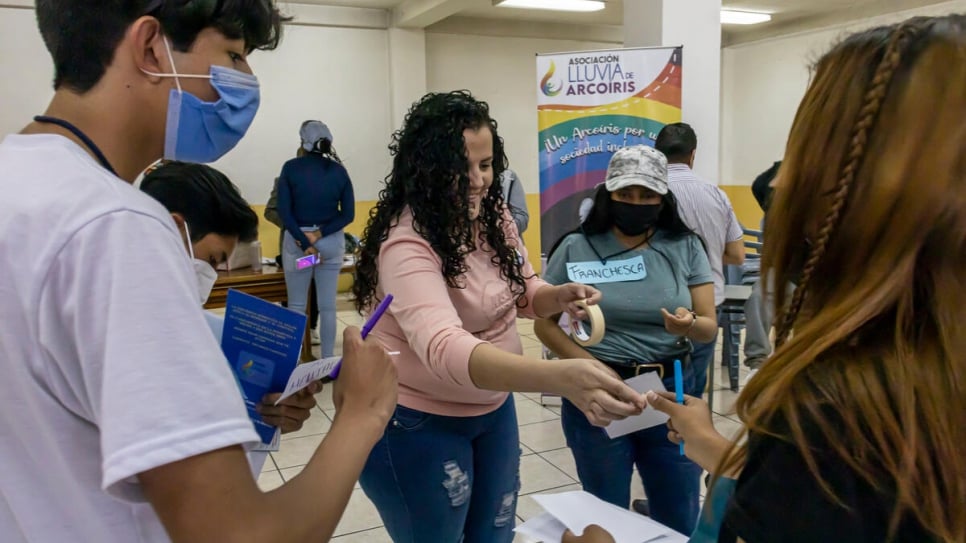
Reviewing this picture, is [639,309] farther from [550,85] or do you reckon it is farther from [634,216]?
[550,85]

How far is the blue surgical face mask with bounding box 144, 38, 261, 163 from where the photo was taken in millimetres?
804

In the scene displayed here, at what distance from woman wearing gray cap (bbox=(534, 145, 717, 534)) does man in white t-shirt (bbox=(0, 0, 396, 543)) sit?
143 centimetres

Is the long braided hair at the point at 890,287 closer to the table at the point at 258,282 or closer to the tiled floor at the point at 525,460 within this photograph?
the tiled floor at the point at 525,460

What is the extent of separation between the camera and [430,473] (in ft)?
5.02

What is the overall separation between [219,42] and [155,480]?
0.51 meters

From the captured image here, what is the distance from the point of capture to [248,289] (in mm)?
4715

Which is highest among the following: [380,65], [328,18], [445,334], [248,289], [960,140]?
[328,18]

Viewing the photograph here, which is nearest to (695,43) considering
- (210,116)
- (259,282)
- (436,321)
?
(259,282)

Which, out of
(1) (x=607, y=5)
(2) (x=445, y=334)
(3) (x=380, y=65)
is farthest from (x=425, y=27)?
(2) (x=445, y=334)

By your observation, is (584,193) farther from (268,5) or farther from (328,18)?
(328,18)

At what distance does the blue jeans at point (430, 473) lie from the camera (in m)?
1.53

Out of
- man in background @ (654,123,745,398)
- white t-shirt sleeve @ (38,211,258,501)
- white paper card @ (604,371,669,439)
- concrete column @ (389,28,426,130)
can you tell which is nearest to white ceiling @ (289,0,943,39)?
concrete column @ (389,28,426,130)

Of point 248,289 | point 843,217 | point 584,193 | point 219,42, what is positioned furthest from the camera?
point 248,289

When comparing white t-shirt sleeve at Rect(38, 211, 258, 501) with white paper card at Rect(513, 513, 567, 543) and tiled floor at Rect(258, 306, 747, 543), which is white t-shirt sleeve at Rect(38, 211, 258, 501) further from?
tiled floor at Rect(258, 306, 747, 543)
